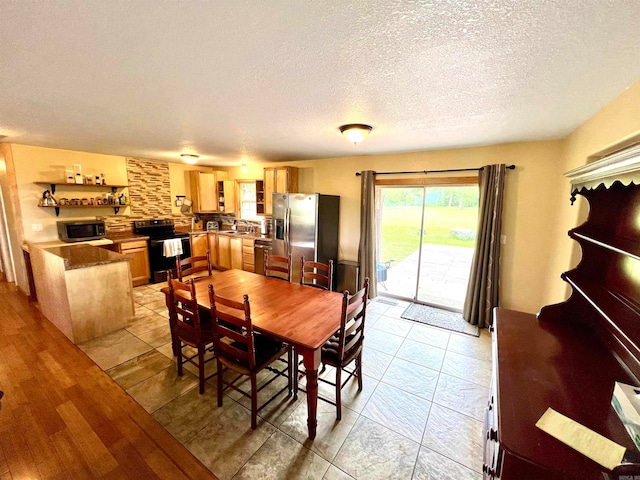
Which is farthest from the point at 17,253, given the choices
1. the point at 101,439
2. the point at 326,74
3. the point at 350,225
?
the point at 326,74

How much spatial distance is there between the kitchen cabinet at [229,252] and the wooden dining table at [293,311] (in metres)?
2.43

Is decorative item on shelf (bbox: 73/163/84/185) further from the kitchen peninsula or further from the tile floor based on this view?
the tile floor

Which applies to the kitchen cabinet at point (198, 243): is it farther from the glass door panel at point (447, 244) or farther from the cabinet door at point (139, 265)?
the glass door panel at point (447, 244)

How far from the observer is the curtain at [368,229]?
167 inches

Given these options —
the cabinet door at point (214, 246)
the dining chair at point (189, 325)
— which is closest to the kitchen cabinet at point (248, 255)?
the cabinet door at point (214, 246)

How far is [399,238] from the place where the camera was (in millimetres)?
4469

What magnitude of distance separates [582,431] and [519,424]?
205 mm

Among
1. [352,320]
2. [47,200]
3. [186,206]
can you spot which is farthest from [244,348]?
[186,206]

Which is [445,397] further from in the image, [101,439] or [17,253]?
[17,253]

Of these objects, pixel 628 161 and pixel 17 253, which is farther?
pixel 17 253

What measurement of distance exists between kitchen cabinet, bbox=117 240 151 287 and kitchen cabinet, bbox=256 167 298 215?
2547 millimetres

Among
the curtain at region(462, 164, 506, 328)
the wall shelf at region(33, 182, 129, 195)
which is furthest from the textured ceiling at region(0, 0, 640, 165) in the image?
the wall shelf at region(33, 182, 129, 195)

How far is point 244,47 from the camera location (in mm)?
1282

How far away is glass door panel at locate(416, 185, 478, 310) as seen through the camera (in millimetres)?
3781
